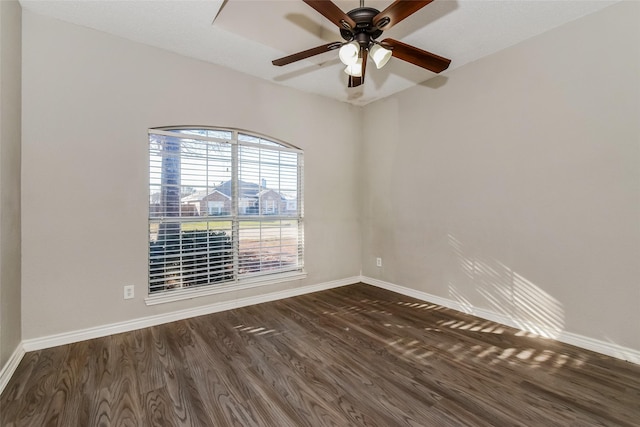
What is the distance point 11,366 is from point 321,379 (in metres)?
2.08

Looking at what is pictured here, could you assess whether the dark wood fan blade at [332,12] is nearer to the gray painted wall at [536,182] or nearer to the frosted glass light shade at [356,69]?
the frosted glass light shade at [356,69]

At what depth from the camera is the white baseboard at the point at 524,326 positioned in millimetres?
2182

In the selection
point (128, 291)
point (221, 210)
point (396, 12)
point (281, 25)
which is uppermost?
point (281, 25)

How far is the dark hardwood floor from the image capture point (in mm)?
1585

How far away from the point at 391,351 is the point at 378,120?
307cm

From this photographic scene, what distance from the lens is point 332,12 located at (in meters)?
1.68

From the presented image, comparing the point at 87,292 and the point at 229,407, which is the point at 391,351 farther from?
the point at 87,292

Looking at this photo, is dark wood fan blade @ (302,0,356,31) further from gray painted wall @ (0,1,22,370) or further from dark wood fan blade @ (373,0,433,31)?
gray painted wall @ (0,1,22,370)

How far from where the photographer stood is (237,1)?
245 centimetres

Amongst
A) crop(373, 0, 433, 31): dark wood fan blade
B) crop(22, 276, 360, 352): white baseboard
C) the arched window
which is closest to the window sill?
the arched window

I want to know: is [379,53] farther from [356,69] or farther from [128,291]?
[128,291]

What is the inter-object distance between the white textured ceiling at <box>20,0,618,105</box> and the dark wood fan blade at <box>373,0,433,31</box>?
2.61ft

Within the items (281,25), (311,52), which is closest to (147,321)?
(311,52)

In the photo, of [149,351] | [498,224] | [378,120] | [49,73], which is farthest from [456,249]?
[49,73]
